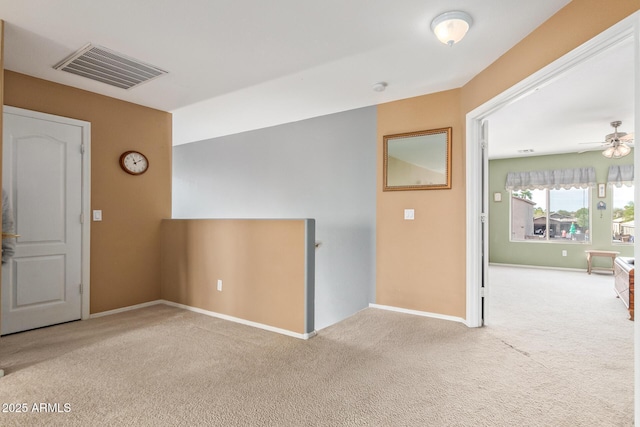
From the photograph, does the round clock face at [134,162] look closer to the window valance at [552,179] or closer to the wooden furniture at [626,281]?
the wooden furniture at [626,281]

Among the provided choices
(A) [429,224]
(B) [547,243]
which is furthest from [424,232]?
(B) [547,243]

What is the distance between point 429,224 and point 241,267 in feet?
6.63

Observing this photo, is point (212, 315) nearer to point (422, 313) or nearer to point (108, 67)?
point (422, 313)

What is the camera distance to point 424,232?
373 centimetres

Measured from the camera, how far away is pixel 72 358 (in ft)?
8.51

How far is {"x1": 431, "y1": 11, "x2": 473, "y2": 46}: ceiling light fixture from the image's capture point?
223 cm

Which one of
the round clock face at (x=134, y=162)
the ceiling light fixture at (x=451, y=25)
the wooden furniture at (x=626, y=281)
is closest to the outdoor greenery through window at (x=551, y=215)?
the wooden furniture at (x=626, y=281)

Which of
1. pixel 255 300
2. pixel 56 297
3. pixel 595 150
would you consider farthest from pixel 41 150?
pixel 595 150

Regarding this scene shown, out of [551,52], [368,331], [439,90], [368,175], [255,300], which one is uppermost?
[439,90]

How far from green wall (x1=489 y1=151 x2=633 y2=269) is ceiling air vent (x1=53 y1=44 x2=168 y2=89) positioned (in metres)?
7.29

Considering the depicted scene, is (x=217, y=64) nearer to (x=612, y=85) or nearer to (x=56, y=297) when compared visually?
(x=56, y=297)

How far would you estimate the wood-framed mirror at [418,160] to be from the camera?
3.62m

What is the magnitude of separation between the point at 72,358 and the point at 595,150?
344 inches

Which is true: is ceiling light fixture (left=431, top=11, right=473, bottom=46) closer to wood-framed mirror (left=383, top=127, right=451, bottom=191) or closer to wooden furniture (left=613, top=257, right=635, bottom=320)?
wood-framed mirror (left=383, top=127, right=451, bottom=191)
